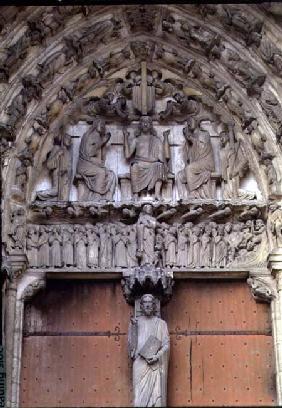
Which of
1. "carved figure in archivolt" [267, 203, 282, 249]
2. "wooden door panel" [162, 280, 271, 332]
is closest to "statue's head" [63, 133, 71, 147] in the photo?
"wooden door panel" [162, 280, 271, 332]

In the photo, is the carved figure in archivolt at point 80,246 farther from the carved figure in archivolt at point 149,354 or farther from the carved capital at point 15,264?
the carved figure in archivolt at point 149,354

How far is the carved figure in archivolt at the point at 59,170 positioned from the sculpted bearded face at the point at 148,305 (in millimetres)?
1457

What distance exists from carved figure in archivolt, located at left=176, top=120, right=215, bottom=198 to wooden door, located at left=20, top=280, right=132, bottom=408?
4.40 feet

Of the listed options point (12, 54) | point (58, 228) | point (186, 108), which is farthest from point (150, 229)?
point (12, 54)

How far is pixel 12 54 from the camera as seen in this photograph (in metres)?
9.05

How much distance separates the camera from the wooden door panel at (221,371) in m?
8.61

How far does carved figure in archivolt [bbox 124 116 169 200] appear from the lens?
9359 millimetres

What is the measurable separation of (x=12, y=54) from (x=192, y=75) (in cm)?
211

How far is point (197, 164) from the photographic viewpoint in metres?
9.48

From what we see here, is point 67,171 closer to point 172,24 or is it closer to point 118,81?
point 118,81

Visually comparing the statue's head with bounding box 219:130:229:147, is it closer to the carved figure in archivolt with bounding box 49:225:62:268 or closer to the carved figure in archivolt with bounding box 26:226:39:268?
the carved figure in archivolt with bounding box 49:225:62:268

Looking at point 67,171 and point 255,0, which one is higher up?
point 255,0

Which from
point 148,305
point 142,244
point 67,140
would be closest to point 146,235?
point 142,244

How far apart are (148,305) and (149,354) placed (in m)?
0.52
